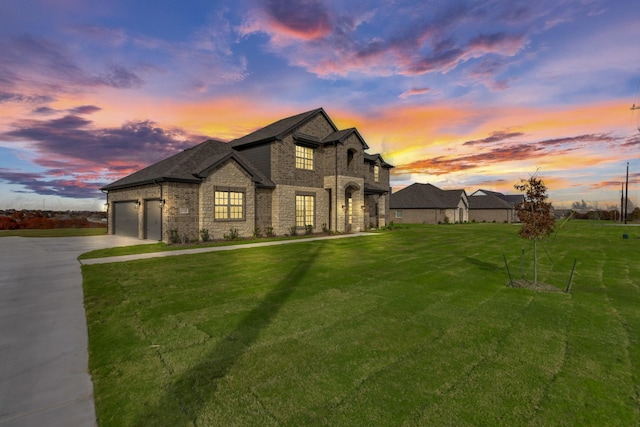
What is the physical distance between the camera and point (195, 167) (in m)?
20.2

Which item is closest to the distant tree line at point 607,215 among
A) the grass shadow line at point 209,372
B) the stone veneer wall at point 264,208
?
the stone veneer wall at point 264,208

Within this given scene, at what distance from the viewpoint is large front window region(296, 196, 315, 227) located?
24938 mm

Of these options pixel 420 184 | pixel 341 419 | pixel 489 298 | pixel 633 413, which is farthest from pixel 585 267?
pixel 420 184

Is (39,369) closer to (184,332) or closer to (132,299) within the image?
(184,332)

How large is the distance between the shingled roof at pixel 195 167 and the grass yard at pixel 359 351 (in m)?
10.1

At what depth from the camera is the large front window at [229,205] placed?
20250mm

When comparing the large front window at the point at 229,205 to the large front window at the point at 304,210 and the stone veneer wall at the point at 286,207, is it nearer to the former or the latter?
Result: the stone veneer wall at the point at 286,207

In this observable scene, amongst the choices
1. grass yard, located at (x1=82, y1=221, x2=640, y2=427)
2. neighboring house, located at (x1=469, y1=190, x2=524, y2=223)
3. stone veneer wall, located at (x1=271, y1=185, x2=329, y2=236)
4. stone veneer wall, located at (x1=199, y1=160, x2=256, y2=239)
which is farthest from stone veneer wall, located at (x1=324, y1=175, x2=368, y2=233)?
neighboring house, located at (x1=469, y1=190, x2=524, y2=223)

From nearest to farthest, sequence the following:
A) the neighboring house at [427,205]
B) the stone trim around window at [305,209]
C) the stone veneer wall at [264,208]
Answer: the stone veneer wall at [264,208], the stone trim around window at [305,209], the neighboring house at [427,205]

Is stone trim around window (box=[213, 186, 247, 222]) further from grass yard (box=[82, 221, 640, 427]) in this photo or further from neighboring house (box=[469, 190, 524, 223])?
neighboring house (box=[469, 190, 524, 223])

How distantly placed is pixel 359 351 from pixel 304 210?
20.8m

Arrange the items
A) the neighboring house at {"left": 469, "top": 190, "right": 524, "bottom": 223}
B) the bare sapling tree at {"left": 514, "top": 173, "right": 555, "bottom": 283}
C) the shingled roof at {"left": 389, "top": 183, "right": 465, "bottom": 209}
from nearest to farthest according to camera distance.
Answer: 1. the bare sapling tree at {"left": 514, "top": 173, "right": 555, "bottom": 283}
2. the shingled roof at {"left": 389, "top": 183, "right": 465, "bottom": 209}
3. the neighboring house at {"left": 469, "top": 190, "right": 524, "bottom": 223}

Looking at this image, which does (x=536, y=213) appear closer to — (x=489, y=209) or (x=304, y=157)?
(x=304, y=157)

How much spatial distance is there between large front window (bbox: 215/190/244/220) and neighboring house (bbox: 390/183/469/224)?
40731 millimetres
